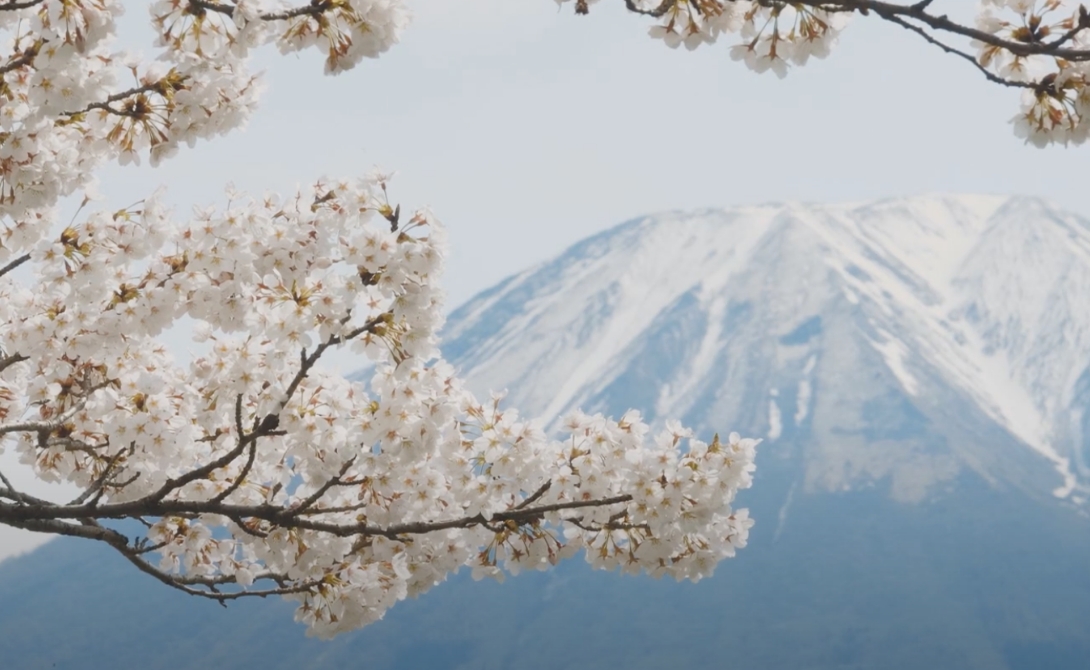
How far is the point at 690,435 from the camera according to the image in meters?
6.97

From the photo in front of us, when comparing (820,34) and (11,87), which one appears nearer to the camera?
(820,34)

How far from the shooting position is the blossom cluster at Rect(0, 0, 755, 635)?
5938 millimetres

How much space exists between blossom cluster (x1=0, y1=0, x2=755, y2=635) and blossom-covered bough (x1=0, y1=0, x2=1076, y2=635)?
0.05 feet

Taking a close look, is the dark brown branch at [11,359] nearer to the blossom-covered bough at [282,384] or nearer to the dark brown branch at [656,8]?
the blossom-covered bough at [282,384]

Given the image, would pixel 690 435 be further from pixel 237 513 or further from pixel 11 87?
pixel 11 87

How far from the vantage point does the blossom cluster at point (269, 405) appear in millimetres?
5938

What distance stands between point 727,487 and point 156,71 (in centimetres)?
398

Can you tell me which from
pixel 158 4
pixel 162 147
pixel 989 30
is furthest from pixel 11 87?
pixel 989 30

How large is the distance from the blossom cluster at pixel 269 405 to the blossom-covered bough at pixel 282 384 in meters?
0.02

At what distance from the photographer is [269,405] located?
6637mm

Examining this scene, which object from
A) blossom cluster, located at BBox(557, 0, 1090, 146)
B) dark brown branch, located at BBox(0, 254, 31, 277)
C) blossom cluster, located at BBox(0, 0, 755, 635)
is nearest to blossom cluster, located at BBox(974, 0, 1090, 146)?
blossom cluster, located at BBox(557, 0, 1090, 146)

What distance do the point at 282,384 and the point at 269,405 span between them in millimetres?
245

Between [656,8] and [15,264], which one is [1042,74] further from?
[15,264]

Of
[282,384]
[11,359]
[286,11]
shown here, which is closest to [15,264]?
[11,359]
